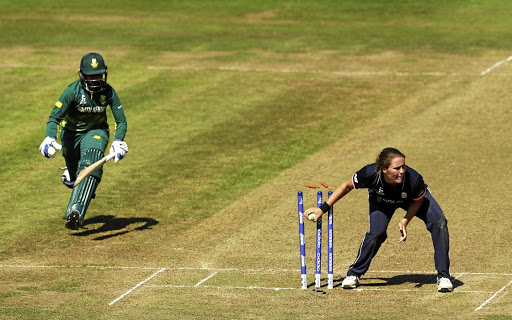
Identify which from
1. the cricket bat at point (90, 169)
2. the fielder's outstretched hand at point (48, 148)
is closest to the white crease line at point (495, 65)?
the cricket bat at point (90, 169)

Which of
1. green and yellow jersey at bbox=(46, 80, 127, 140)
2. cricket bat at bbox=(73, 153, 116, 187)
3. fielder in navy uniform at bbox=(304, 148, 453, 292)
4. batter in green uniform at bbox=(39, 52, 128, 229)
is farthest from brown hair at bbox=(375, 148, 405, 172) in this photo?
green and yellow jersey at bbox=(46, 80, 127, 140)

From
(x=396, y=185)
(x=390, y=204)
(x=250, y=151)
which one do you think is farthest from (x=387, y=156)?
(x=250, y=151)

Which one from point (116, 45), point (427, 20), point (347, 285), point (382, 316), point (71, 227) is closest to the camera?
point (382, 316)

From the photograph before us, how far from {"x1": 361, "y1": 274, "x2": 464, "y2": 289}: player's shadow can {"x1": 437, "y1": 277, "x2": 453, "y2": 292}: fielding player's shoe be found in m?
0.41

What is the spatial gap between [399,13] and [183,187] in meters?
18.5

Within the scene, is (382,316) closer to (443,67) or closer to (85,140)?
(85,140)

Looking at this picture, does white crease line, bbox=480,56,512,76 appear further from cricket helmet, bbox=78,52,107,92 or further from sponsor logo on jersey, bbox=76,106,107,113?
cricket helmet, bbox=78,52,107,92

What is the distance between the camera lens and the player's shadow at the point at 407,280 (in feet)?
41.1

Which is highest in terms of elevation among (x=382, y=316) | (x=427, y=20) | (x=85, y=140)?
(x=427, y=20)

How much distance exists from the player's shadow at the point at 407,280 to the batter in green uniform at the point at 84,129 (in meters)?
4.58

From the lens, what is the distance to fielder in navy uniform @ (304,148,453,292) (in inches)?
467

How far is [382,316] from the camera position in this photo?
11.1 m

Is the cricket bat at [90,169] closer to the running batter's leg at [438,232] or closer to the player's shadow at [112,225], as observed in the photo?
the player's shadow at [112,225]

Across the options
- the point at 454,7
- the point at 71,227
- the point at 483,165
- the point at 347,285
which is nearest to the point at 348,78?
the point at 483,165
